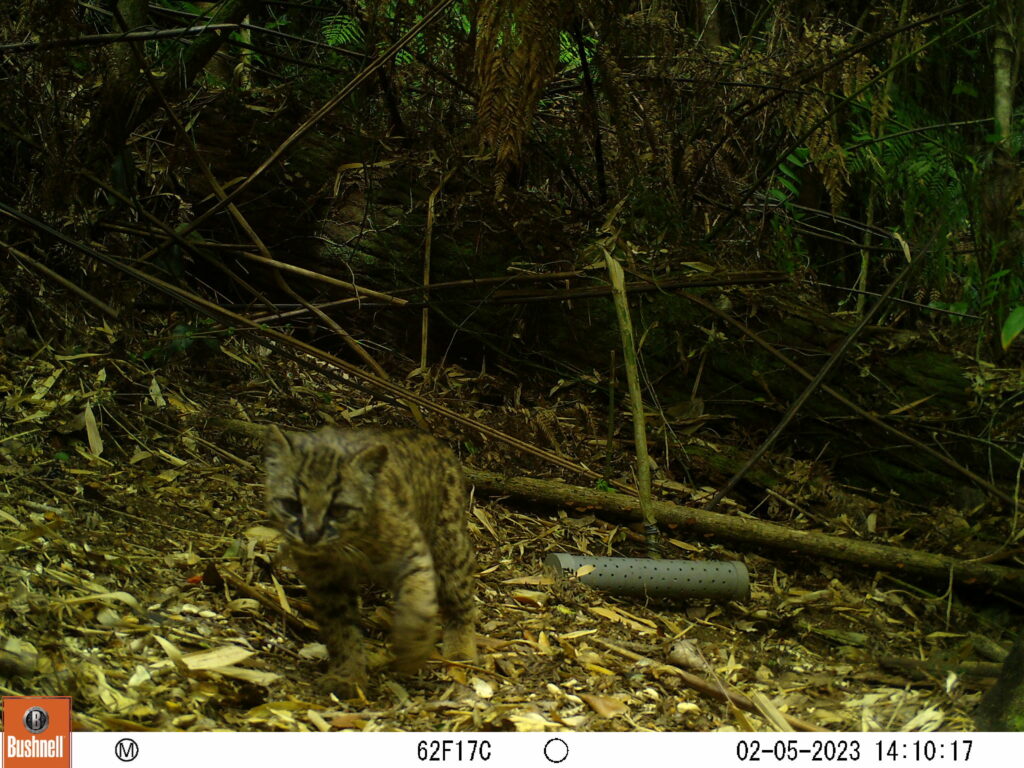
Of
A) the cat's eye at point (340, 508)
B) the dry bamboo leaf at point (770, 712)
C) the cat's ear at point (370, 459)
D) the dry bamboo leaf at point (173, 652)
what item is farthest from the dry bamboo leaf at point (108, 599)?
the dry bamboo leaf at point (770, 712)

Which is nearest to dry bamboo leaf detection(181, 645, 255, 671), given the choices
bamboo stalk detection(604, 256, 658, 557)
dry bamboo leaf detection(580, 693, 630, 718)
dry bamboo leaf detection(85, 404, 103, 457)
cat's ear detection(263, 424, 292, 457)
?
cat's ear detection(263, 424, 292, 457)

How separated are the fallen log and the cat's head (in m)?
1.89

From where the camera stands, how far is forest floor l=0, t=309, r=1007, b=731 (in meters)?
3.40

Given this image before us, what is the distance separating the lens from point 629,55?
6527 millimetres

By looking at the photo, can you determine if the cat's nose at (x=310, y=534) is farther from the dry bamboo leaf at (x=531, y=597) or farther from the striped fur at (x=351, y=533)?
the dry bamboo leaf at (x=531, y=597)

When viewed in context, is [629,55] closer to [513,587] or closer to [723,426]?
[723,426]

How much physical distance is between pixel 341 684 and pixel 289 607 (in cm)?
66

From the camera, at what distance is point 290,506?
3.64m

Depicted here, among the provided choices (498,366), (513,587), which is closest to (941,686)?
(513,587)

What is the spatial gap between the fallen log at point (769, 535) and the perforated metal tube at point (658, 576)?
0.48 m

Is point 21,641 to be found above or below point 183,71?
below

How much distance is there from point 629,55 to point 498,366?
247cm

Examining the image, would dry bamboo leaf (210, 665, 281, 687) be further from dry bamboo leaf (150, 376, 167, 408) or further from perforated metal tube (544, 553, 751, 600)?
dry bamboo leaf (150, 376, 167, 408)
